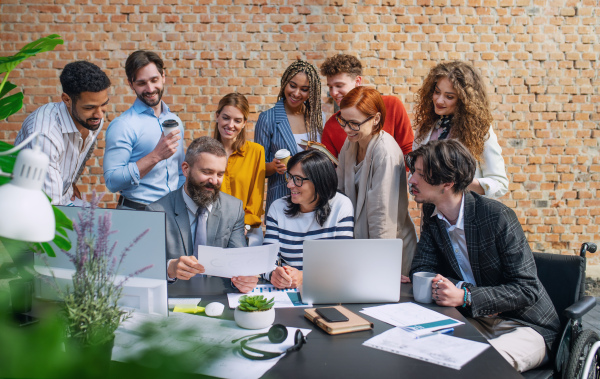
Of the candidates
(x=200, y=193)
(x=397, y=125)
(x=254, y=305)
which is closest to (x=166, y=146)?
(x=200, y=193)

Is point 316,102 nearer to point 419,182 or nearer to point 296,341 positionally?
point 419,182

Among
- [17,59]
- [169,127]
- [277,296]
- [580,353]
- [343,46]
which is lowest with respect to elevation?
[580,353]

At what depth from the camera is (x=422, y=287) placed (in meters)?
1.96

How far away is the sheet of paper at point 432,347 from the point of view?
1.42 metres

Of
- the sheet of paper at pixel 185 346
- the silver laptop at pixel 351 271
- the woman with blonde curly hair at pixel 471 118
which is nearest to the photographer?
the sheet of paper at pixel 185 346

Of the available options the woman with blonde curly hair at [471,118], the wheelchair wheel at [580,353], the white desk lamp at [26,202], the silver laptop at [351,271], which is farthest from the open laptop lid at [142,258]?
the woman with blonde curly hair at [471,118]

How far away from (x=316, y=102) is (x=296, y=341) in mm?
2184

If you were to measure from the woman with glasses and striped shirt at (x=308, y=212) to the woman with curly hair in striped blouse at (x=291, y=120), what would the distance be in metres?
0.61

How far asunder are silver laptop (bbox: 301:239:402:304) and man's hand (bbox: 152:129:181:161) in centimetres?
128

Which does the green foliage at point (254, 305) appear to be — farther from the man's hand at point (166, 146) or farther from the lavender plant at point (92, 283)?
the man's hand at point (166, 146)

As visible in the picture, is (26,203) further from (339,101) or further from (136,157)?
(339,101)

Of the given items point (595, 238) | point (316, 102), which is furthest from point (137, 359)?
point (595, 238)

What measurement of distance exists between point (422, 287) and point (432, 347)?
47cm

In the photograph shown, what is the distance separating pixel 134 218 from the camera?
5.36 ft
